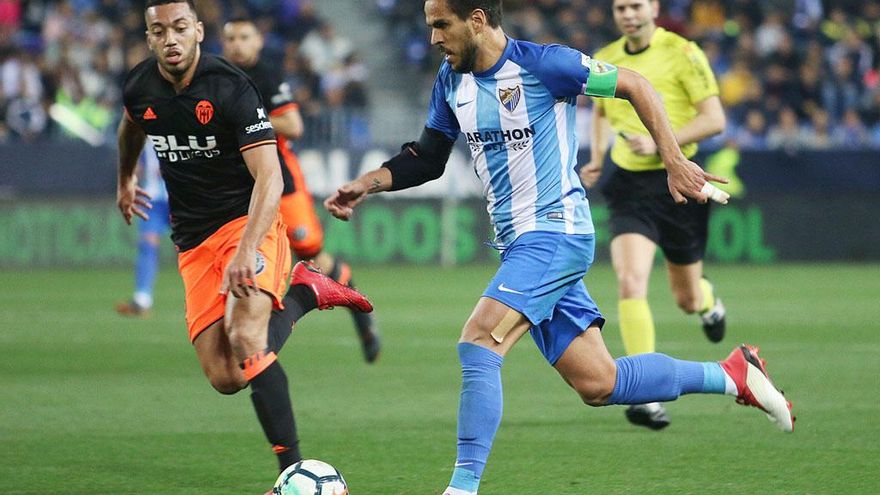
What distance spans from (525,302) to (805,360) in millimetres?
5276

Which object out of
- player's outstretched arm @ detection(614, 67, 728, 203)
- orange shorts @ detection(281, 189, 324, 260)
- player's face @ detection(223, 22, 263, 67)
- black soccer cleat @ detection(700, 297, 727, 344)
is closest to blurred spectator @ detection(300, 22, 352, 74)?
player's face @ detection(223, 22, 263, 67)

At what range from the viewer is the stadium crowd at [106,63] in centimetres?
2041

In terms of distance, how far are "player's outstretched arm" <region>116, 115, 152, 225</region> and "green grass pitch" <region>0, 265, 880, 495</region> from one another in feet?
3.96

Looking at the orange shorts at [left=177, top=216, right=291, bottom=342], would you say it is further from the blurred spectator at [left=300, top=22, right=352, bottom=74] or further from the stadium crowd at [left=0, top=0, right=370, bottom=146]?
the blurred spectator at [left=300, top=22, right=352, bottom=74]

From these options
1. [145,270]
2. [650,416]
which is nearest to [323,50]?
[145,270]

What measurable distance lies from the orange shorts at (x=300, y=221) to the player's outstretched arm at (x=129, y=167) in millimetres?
2692

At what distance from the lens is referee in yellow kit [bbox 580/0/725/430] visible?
7938mm

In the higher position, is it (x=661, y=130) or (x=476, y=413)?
(x=661, y=130)

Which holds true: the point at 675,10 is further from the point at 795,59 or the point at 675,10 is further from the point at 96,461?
the point at 96,461

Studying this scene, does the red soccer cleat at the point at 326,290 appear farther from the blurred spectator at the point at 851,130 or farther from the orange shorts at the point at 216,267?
the blurred spectator at the point at 851,130

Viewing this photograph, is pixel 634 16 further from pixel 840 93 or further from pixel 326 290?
pixel 840 93

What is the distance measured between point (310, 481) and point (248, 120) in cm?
156

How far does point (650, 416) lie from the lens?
7375 mm

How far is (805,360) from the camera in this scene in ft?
33.3
